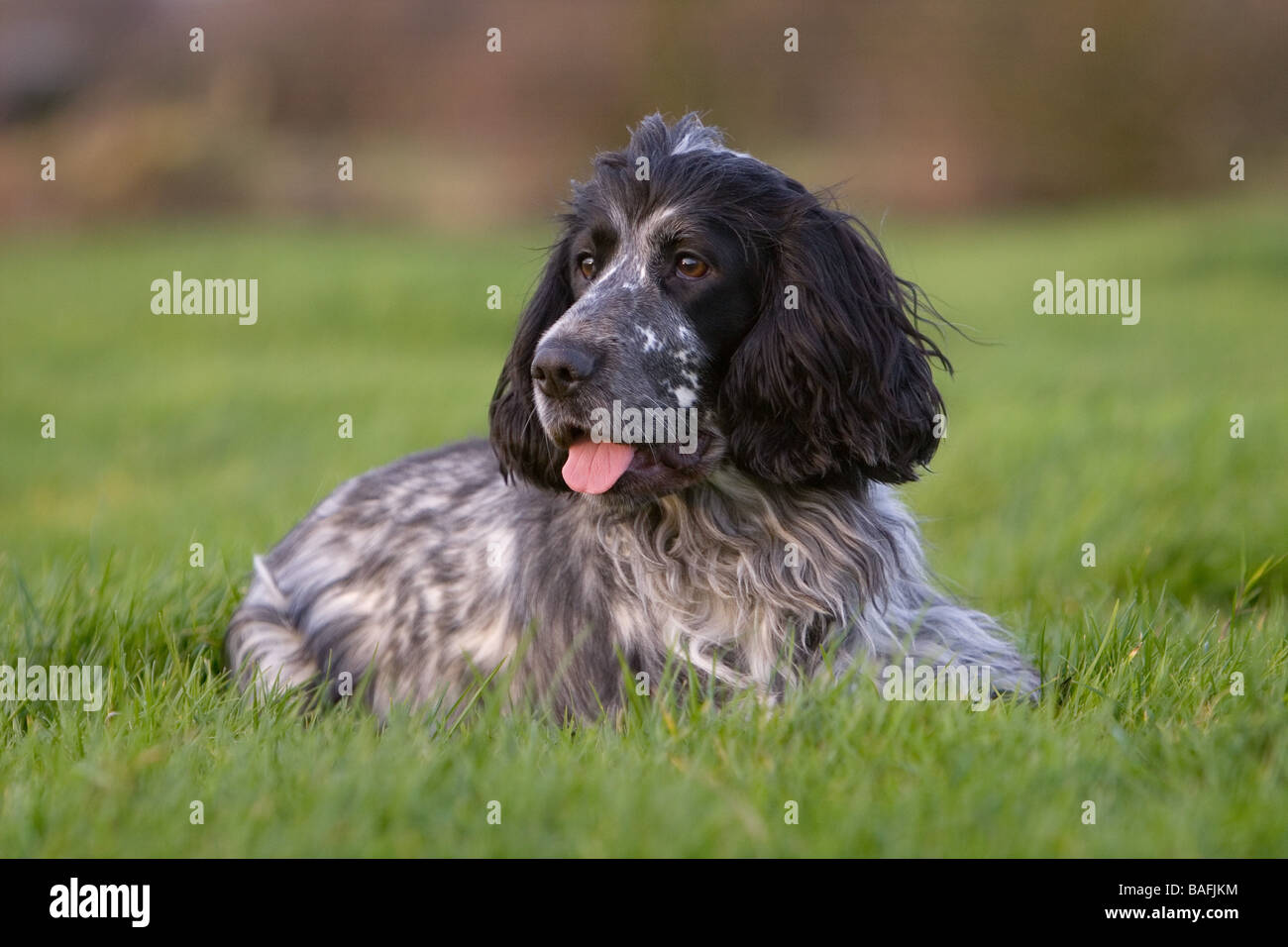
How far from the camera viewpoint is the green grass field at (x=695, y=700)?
3367 millimetres

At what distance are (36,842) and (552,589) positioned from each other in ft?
6.26

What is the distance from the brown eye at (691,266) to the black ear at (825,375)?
233 mm

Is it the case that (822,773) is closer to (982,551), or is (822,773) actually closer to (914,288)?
(914,288)

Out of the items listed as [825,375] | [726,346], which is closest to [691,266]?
[726,346]

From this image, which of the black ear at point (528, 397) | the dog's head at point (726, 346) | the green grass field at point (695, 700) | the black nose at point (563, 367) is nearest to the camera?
the green grass field at point (695, 700)

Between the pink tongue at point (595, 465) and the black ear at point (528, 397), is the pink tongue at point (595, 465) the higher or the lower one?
the lower one

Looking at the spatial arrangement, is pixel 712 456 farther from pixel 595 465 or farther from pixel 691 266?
pixel 691 266

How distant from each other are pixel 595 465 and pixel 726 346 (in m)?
0.64

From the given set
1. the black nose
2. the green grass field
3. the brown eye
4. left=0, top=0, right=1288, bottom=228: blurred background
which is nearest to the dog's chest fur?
the green grass field

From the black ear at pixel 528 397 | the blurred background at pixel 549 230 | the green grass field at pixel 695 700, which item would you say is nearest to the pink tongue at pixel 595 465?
the black ear at pixel 528 397

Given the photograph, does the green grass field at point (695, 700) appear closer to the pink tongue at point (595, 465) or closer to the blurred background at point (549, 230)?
the blurred background at point (549, 230)

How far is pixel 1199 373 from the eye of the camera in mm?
14359

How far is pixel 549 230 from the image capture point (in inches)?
930
